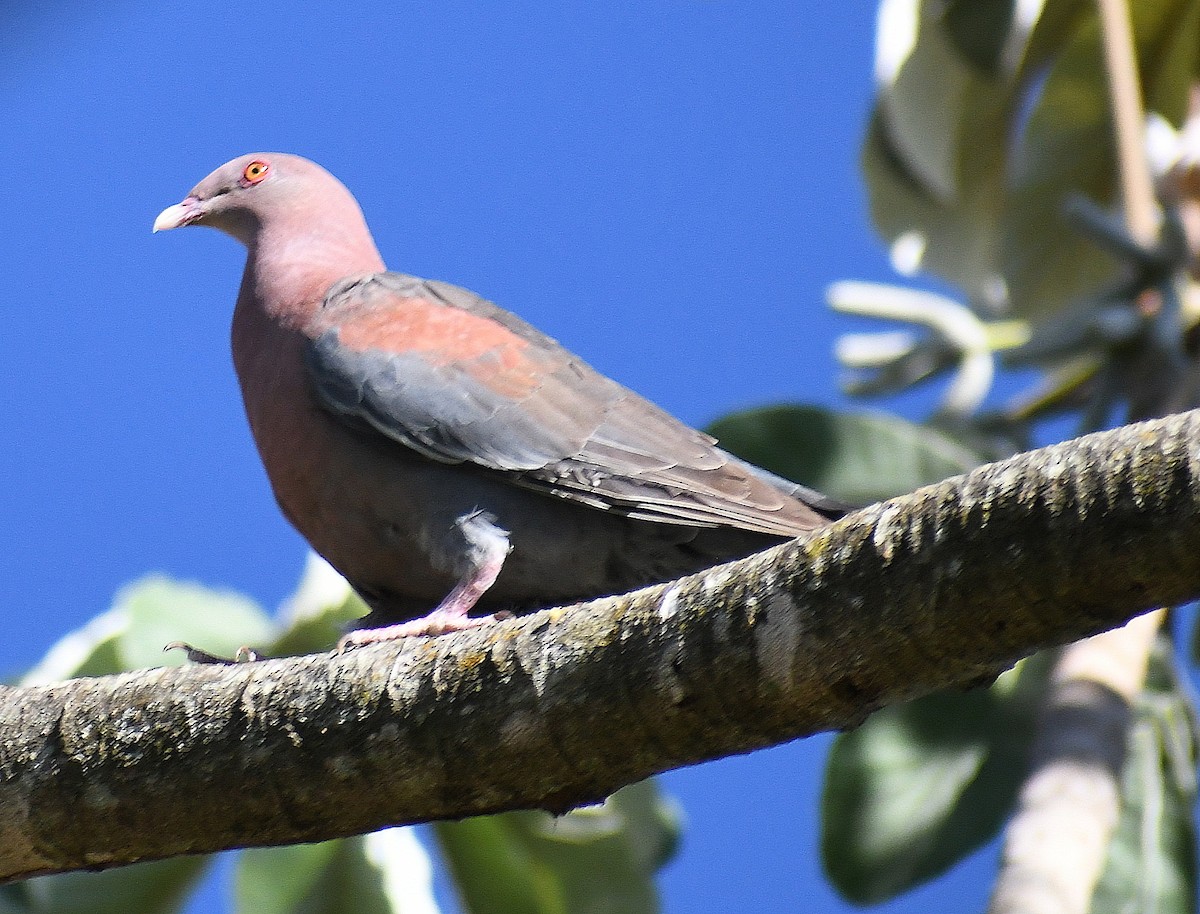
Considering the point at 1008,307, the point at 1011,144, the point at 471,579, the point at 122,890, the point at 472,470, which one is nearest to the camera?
the point at 471,579

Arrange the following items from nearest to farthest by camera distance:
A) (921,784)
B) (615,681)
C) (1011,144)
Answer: (615,681)
(921,784)
(1011,144)

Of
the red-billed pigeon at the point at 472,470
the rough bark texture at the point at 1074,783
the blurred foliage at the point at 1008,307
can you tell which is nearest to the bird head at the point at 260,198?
the red-billed pigeon at the point at 472,470

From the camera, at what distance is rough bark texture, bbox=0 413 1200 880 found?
232 centimetres

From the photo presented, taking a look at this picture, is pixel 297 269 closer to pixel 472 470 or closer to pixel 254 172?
pixel 254 172

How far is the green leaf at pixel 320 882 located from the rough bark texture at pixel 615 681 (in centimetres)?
154

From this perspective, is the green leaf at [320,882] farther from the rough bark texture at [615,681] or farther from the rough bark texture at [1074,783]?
the rough bark texture at [1074,783]

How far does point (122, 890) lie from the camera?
4480 mm

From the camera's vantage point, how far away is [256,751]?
292 centimetres

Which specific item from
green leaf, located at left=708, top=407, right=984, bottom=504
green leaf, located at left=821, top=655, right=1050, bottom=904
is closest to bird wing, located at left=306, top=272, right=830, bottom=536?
green leaf, located at left=708, top=407, right=984, bottom=504

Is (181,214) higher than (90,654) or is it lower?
higher

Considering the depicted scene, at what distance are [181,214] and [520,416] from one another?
5.95 ft

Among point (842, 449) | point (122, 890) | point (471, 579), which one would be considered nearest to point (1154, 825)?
point (842, 449)

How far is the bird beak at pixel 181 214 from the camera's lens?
17.3 feet

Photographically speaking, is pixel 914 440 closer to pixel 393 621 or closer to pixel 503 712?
pixel 393 621
